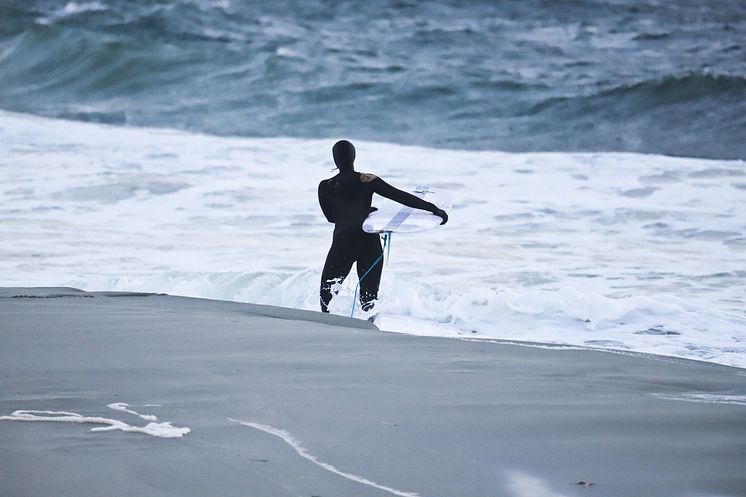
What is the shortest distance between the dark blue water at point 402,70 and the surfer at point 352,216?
39.3 ft

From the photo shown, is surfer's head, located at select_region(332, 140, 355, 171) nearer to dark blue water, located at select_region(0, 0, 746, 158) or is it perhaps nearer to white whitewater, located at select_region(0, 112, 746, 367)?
white whitewater, located at select_region(0, 112, 746, 367)

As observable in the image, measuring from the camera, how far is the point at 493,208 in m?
12.9

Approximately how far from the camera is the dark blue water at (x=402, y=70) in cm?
2114

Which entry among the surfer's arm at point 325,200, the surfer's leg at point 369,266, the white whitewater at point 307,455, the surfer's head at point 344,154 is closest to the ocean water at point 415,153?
the surfer's leg at point 369,266

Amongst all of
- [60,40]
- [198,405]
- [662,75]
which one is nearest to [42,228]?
[198,405]

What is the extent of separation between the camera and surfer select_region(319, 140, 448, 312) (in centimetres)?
660

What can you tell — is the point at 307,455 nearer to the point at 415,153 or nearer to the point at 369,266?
the point at 369,266

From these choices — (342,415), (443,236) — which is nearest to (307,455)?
(342,415)

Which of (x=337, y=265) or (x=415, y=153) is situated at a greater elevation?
(x=415, y=153)

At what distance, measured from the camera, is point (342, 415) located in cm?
388

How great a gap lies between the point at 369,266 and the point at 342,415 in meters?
2.88

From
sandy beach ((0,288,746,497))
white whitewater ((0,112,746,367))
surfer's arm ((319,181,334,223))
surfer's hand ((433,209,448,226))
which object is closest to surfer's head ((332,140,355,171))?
surfer's arm ((319,181,334,223))

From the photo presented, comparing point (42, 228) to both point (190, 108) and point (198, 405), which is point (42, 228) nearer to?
point (198, 405)

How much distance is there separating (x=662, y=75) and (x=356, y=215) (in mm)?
17486
